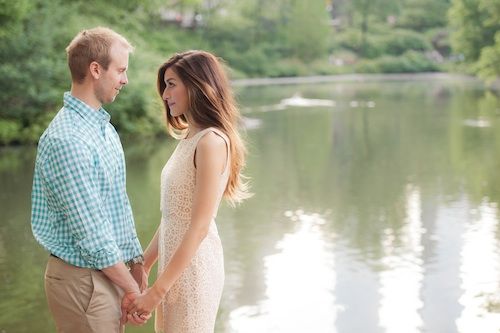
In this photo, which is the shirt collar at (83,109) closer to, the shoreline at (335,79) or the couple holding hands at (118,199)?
the couple holding hands at (118,199)

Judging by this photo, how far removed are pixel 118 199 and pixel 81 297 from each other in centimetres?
30

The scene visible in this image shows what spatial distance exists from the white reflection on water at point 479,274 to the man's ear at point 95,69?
371 centimetres

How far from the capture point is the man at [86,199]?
2209 millimetres

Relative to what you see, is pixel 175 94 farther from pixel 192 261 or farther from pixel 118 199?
pixel 192 261

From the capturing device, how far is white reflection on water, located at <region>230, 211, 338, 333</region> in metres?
5.37

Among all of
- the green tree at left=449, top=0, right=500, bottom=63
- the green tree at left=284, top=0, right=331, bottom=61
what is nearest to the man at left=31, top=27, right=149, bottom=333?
the green tree at left=449, top=0, right=500, bottom=63

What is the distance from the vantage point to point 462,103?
81.7ft

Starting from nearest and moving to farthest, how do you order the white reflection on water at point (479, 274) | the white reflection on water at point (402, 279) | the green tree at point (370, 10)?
1. the white reflection on water at point (479, 274)
2. the white reflection on water at point (402, 279)
3. the green tree at point (370, 10)

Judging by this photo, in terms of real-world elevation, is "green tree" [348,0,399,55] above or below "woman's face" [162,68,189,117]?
above

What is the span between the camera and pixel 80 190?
2197mm

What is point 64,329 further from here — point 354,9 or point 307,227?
point 354,9

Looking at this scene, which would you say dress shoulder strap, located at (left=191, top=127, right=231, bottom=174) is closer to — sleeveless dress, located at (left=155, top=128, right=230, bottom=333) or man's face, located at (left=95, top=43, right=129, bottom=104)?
sleeveless dress, located at (left=155, top=128, right=230, bottom=333)

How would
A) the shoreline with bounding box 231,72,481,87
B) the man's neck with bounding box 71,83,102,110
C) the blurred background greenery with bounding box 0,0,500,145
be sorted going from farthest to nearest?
the shoreline with bounding box 231,72,481,87
the blurred background greenery with bounding box 0,0,500,145
the man's neck with bounding box 71,83,102,110

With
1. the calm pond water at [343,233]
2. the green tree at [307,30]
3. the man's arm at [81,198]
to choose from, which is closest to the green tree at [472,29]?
the green tree at [307,30]
